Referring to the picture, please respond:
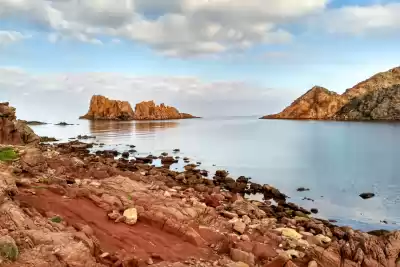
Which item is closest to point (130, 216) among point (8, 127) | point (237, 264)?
point (237, 264)

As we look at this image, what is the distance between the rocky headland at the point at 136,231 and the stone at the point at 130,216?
0.04 metres

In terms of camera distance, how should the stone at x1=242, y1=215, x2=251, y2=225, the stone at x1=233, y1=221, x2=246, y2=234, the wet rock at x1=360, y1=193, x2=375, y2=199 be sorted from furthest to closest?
the wet rock at x1=360, y1=193, x2=375, y2=199
the stone at x1=242, y1=215, x2=251, y2=225
the stone at x1=233, y1=221, x2=246, y2=234

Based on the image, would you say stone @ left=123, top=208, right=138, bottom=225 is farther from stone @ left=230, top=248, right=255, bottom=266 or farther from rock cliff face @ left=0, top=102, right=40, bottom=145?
rock cliff face @ left=0, top=102, right=40, bottom=145

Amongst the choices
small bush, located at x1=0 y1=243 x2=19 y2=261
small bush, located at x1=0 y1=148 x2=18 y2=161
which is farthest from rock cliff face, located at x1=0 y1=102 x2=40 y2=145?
small bush, located at x1=0 y1=243 x2=19 y2=261

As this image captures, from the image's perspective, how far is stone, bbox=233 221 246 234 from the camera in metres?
18.0

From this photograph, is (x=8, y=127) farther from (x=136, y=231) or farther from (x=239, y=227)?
(x=239, y=227)

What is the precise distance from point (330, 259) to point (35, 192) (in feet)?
42.6

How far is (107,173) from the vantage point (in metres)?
24.5

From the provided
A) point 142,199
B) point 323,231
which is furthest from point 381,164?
point 142,199

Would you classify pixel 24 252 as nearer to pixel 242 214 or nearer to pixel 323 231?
pixel 242 214

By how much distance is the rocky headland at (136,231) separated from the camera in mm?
11695

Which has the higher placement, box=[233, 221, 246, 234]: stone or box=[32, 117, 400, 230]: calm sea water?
box=[233, 221, 246, 234]: stone

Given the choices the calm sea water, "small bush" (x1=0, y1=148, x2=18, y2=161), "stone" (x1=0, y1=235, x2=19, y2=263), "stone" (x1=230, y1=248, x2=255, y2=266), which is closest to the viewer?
"stone" (x1=0, y1=235, x2=19, y2=263)

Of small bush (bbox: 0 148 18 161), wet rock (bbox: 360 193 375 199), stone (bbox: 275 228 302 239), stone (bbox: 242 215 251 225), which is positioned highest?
small bush (bbox: 0 148 18 161)
